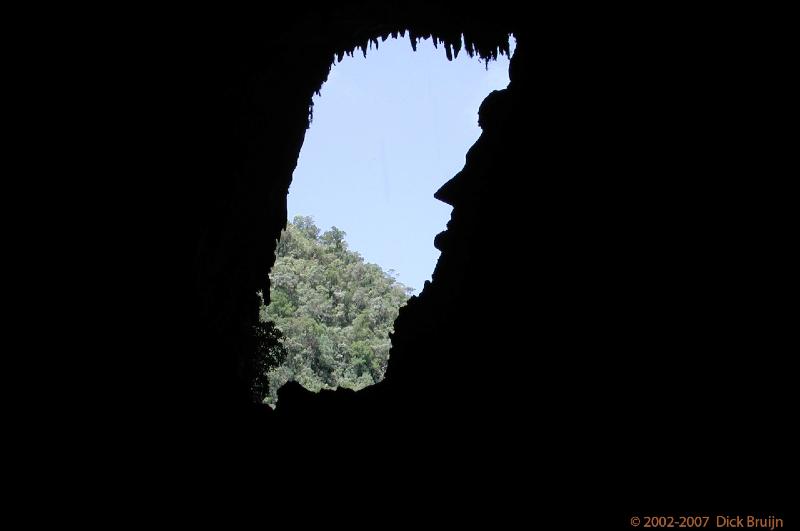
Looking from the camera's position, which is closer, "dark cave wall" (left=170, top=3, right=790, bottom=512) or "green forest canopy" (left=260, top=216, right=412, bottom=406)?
"dark cave wall" (left=170, top=3, right=790, bottom=512)

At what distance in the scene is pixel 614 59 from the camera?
18.0 ft

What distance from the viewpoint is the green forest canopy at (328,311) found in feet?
171

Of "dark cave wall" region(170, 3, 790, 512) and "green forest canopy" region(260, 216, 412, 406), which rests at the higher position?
"green forest canopy" region(260, 216, 412, 406)

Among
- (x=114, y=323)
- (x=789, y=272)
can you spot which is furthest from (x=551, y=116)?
(x=114, y=323)

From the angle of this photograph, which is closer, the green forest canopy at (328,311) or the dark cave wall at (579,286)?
the dark cave wall at (579,286)

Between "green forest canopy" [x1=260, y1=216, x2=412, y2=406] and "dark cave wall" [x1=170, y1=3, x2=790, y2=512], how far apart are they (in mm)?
32984

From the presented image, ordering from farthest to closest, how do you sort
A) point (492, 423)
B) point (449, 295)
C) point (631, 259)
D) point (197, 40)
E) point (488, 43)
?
point (488, 43) < point (197, 40) < point (449, 295) < point (492, 423) < point (631, 259)

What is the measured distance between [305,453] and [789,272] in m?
5.11

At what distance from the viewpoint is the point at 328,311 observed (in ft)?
208

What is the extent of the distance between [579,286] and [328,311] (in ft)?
194

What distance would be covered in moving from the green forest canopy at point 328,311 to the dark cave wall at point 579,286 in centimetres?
3298

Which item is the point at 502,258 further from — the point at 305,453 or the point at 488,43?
the point at 488,43

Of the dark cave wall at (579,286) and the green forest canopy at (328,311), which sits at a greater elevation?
the green forest canopy at (328,311)

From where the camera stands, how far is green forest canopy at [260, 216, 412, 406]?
52.2 metres
